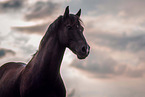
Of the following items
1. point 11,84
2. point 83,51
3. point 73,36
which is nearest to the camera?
→ point 83,51

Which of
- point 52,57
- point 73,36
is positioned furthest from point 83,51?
point 52,57

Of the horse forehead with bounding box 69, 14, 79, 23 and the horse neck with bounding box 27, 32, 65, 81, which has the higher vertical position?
the horse forehead with bounding box 69, 14, 79, 23

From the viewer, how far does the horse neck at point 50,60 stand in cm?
509

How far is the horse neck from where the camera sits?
5.09 m

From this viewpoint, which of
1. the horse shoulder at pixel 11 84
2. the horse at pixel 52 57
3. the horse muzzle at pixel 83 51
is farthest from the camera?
the horse shoulder at pixel 11 84

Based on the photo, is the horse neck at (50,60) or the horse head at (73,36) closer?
the horse head at (73,36)

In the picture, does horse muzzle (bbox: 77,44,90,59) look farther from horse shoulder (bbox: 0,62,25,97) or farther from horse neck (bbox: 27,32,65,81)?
Answer: horse shoulder (bbox: 0,62,25,97)

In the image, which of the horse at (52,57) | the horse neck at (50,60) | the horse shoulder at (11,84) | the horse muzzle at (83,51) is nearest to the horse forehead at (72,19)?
the horse at (52,57)

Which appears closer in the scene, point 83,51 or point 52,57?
point 83,51

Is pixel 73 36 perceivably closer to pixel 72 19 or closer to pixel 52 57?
pixel 72 19

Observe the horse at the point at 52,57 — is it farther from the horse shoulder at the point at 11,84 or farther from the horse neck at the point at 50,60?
the horse shoulder at the point at 11,84

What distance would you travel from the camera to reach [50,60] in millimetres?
5098

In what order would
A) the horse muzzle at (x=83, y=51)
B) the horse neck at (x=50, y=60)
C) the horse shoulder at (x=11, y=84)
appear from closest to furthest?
1. the horse muzzle at (x=83, y=51)
2. the horse neck at (x=50, y=60)
3. the horse shoulder at (x=11, y=84)

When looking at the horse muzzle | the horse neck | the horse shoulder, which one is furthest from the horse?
the horse shoulder
